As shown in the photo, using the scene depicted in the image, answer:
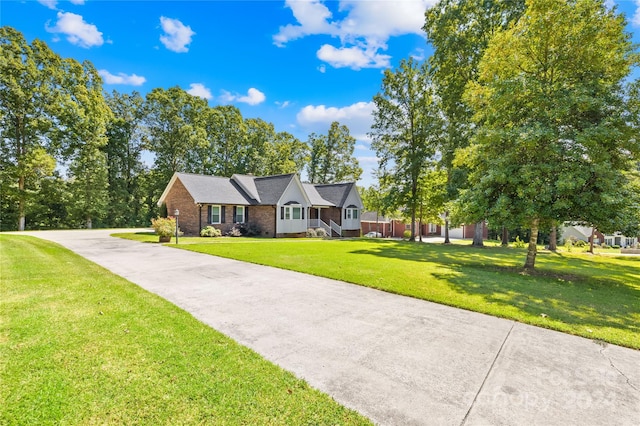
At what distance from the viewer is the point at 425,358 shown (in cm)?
400

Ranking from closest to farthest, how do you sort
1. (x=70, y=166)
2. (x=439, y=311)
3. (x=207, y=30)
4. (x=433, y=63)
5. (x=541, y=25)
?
(x=439, y=311) → (x=541, y=25) → (x=207, y=30) → (x=433, y=63) → (x=70, y=166)

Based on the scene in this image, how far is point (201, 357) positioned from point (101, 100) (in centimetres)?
4203

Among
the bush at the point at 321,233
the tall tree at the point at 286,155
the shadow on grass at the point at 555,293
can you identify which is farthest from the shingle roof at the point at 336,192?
the shadow on grass at the point at 555,293

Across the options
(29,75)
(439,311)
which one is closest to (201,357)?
(439,311)

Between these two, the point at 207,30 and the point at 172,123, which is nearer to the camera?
the point at 207,30

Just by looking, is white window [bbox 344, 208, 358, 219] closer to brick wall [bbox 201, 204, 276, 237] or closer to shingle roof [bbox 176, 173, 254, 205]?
brick wall [bbox 201, 204, 276, 237]

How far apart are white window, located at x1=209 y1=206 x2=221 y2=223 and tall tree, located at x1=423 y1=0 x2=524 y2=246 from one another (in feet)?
57.3

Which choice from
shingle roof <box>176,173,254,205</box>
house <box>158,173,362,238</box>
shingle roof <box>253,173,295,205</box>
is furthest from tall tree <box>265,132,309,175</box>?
shingle roof <box>176,173,254,205</box>

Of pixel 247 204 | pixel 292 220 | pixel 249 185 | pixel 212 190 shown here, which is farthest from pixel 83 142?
pixel 292 220

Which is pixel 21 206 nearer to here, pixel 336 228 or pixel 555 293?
pixel 336 228

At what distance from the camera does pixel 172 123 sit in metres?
39.9

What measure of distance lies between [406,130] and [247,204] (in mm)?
15669

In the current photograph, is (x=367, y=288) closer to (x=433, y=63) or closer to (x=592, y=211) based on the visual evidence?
(x=592, y=211)

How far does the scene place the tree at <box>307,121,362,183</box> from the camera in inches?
1889
